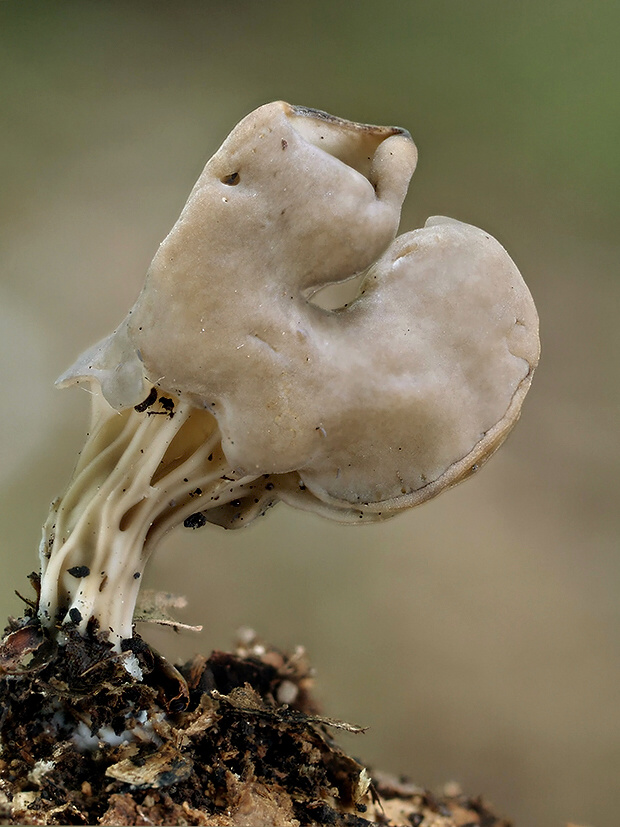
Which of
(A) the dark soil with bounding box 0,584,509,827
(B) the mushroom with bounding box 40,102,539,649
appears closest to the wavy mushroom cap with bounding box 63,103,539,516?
(B) the mushroom with bounding box 40,102,539,649

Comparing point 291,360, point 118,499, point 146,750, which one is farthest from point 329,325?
point 146,750

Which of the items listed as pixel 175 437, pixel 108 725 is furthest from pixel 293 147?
pixel 108 725

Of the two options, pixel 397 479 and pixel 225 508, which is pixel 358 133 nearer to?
pixel 397 479

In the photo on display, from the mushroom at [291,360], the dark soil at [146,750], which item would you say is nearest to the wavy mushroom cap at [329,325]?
the mushroom at [291,360]

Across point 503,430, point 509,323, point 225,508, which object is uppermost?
point 509,323

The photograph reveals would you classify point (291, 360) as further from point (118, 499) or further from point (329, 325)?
point (118, 499)

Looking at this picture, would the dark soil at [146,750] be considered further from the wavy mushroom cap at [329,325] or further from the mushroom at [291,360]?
the wavy mushroom cap at [329,325]

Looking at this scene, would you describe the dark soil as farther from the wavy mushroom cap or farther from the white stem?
the wavy mushroom cap

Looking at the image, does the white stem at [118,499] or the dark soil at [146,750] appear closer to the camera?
the dark soil at [146,750]
